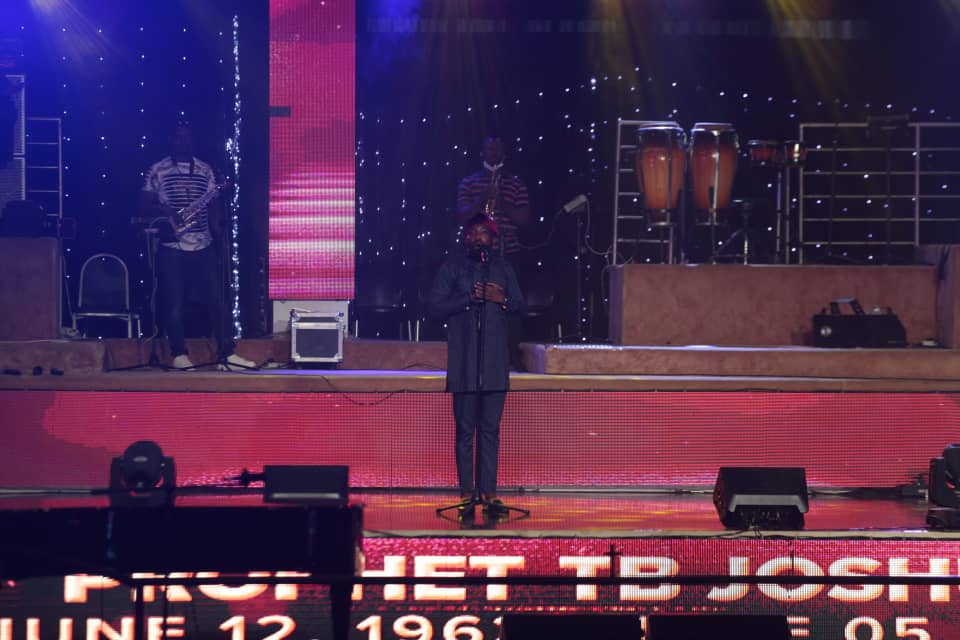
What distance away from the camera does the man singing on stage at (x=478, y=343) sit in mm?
6484

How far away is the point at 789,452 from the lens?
768 cm

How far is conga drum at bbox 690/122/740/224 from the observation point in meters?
8.86

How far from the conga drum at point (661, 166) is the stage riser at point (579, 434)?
5.98 ft

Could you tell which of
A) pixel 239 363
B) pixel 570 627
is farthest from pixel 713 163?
pixel 570 627

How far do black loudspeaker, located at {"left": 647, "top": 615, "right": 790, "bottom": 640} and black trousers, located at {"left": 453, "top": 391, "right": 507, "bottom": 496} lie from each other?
300 cm

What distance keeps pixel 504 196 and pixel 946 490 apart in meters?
3.81

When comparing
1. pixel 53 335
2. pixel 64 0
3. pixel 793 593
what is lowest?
pixel 793 593

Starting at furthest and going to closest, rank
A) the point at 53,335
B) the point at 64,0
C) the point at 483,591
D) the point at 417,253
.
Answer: the point at 417,253, the point at 64,0, the point at 53,335, the point at 483,591

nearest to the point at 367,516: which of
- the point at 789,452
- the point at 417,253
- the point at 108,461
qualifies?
the point at 108,461

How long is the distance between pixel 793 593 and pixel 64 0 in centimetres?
744

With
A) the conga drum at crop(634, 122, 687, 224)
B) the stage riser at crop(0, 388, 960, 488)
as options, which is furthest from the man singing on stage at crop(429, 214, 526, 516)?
the conga drum at crop(634, 122, 687, 224)

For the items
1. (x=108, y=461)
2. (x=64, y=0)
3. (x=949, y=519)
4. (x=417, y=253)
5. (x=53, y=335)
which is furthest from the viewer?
(x=417, y=253)

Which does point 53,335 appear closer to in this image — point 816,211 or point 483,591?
point 483,591

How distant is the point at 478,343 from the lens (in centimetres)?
648
